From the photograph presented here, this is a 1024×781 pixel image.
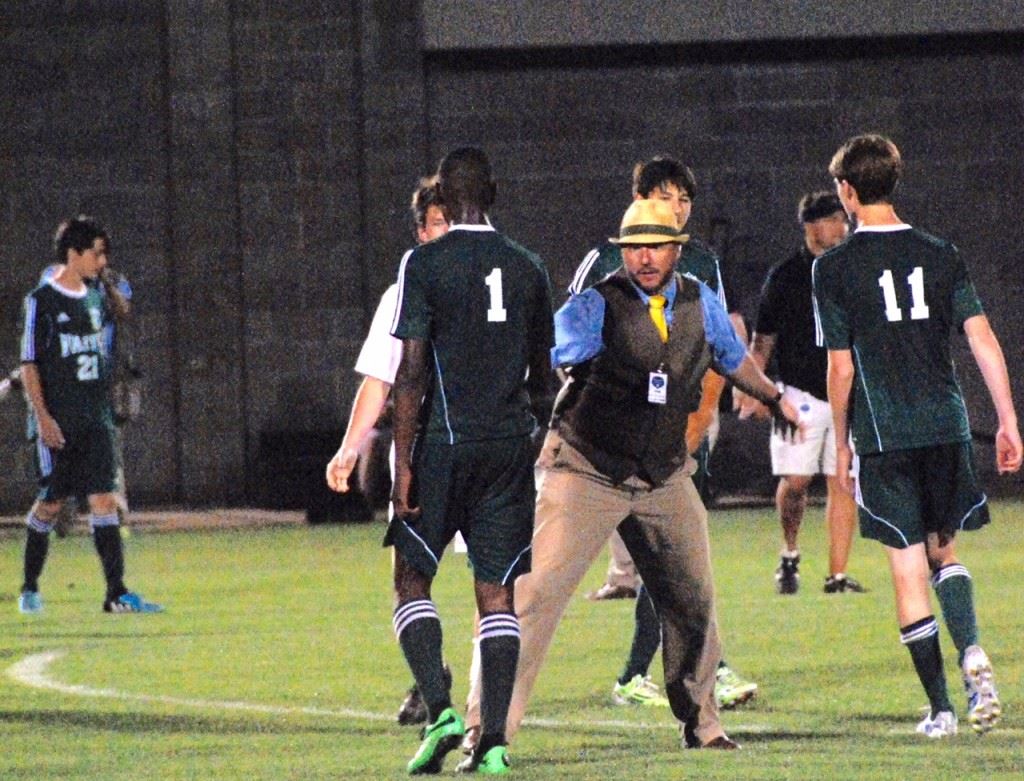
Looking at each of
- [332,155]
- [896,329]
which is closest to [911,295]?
[896,329]

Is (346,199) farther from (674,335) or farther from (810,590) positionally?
(674,335)

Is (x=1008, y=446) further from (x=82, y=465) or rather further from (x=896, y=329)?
(x=82, y=465)

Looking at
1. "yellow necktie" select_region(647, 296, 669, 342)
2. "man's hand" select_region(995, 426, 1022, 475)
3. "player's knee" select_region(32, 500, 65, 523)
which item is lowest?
"player's knee" select_region(32, 500, 65, 523)

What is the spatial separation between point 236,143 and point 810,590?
10728 millimetres

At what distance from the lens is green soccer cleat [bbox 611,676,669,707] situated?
8883 millimetres

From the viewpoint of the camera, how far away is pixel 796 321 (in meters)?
13.1

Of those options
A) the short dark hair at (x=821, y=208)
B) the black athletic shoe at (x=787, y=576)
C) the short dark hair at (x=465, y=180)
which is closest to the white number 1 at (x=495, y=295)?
the short dark hair at (x=465, y=180)

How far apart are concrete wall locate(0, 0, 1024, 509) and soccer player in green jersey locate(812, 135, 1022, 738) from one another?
48.2ft

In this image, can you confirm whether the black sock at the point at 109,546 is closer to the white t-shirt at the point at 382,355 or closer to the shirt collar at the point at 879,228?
the white t-shirt at the point at 382,355

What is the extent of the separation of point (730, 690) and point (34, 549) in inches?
235

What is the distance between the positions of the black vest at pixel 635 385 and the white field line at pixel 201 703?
1237 mm

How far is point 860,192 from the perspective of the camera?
7.85 meters

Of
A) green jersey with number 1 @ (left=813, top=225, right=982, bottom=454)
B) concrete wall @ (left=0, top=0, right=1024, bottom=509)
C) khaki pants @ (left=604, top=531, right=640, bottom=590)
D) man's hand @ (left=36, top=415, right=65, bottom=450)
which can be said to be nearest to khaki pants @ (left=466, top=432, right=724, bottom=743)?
green jersey with number 1 @ (left=813, top=225, right=982, bottom=454)

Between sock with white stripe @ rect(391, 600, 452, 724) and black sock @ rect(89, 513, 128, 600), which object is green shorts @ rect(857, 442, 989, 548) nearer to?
sock with white stripe @ rect(391, 600, 452, 724)
